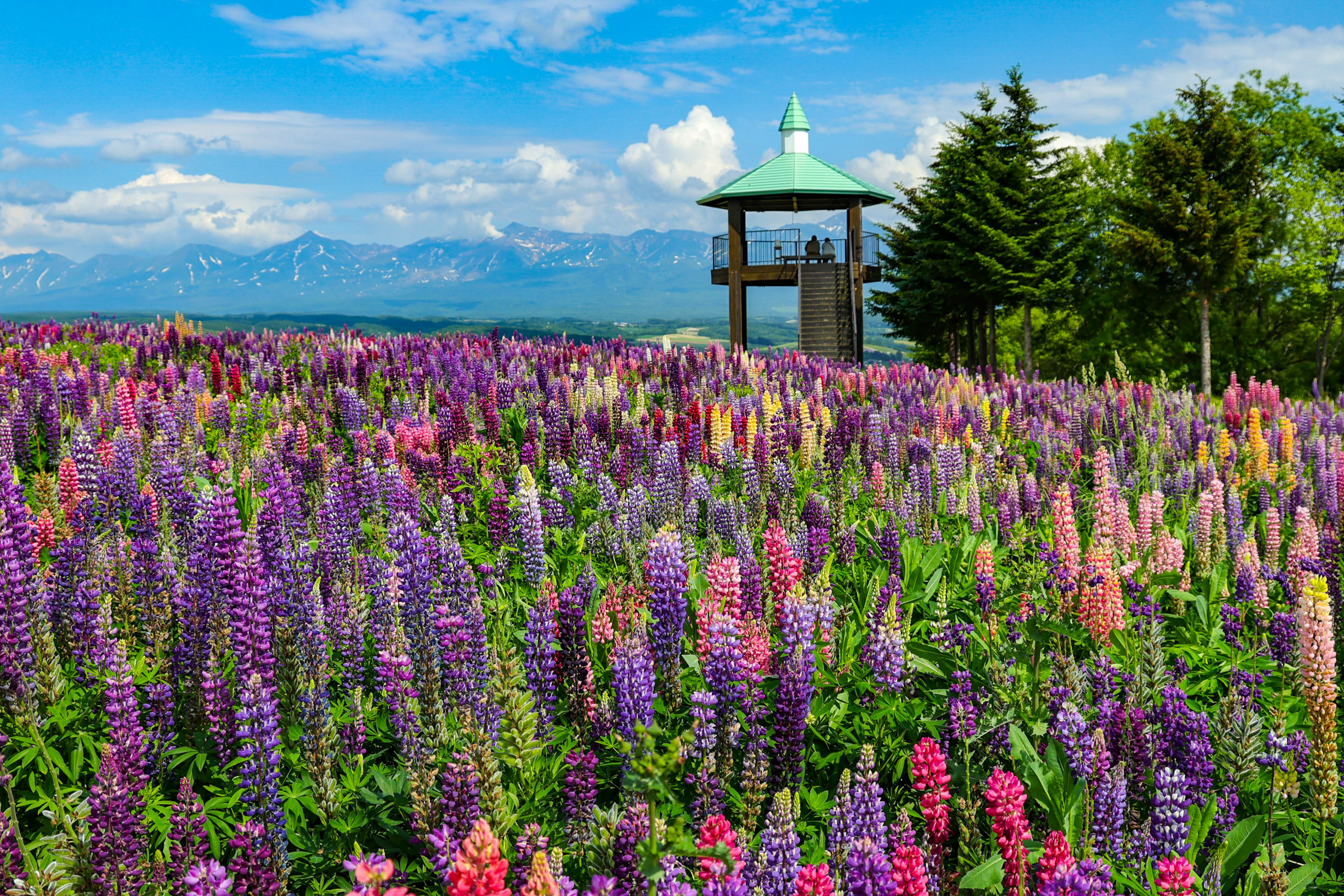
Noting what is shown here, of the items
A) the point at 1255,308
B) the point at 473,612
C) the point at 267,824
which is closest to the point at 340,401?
the point at 473,612

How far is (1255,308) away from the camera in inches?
2618

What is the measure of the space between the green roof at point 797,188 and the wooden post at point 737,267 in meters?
0.87

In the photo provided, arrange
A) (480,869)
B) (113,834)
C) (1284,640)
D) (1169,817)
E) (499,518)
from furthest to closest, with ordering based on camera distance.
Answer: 1. (499,518)
2. (1284,640)
3. (1169,817)
4. (113,834)
5. (480,869)

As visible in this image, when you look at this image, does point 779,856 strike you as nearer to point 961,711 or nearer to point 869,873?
point 869,873

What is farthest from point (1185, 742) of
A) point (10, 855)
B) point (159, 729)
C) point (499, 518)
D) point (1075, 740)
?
point (499, 518)

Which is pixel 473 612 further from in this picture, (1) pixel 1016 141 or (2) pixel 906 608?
(1) pixel 1016 141

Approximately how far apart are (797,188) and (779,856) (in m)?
41.1

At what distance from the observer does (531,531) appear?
6191 mm

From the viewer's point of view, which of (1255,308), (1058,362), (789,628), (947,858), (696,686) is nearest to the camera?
(947,858)

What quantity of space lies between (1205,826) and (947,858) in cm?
112

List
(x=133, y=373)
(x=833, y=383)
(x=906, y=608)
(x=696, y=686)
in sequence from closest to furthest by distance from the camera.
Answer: (x=696, y=686), (x=906, y=608), (x=133, y=373), (x=833, y=383)

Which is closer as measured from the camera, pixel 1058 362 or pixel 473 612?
pixel 473 612

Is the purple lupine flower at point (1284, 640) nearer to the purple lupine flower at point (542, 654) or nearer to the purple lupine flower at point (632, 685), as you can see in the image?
the purple lupine flower at point (632, 685)

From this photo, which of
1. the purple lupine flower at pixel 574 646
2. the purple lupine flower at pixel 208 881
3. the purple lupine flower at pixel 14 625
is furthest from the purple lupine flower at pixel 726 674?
the purple lupine flower at pixel 14 625
